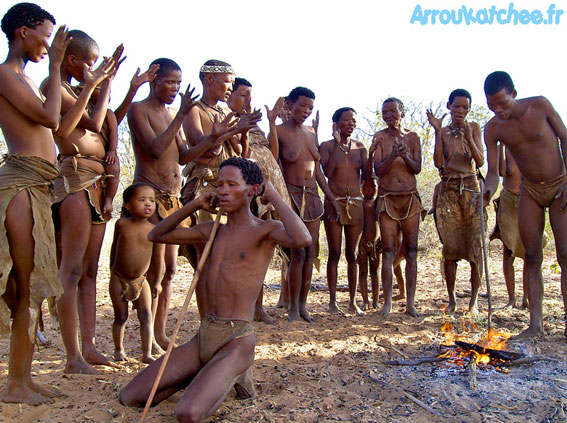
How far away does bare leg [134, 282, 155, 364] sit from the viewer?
409 cm

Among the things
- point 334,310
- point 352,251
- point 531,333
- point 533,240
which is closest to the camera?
point 531,333

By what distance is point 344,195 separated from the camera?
628cm

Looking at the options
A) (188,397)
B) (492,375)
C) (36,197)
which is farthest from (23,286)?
(492,375)

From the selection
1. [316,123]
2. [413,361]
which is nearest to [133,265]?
[413,361]

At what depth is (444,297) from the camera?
7086mm

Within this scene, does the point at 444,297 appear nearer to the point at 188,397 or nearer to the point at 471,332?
the point at 471,332

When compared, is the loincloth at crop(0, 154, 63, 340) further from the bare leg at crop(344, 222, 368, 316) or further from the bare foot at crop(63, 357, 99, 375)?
the bare leg at crop(344, 222, 368, 316)

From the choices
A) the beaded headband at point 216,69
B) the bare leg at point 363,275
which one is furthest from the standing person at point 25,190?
the bare leg at point 363,275

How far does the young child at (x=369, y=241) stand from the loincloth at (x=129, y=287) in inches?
128

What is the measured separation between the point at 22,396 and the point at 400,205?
4.34 metres

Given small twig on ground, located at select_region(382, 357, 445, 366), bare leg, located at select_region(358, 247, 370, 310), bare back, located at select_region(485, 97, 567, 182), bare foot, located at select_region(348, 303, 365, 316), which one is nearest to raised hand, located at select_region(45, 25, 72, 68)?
small twig on ground, located at select_region(382, 357, 445, 366)

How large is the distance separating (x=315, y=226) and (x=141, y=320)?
2462 mm

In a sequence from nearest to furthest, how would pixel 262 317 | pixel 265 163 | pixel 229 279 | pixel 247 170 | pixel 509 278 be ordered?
pixel 229 279
pixel 247 170
pixel 265 163
pixel 262 317
pixel 509 278

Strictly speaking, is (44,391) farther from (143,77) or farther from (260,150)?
(260,150)
